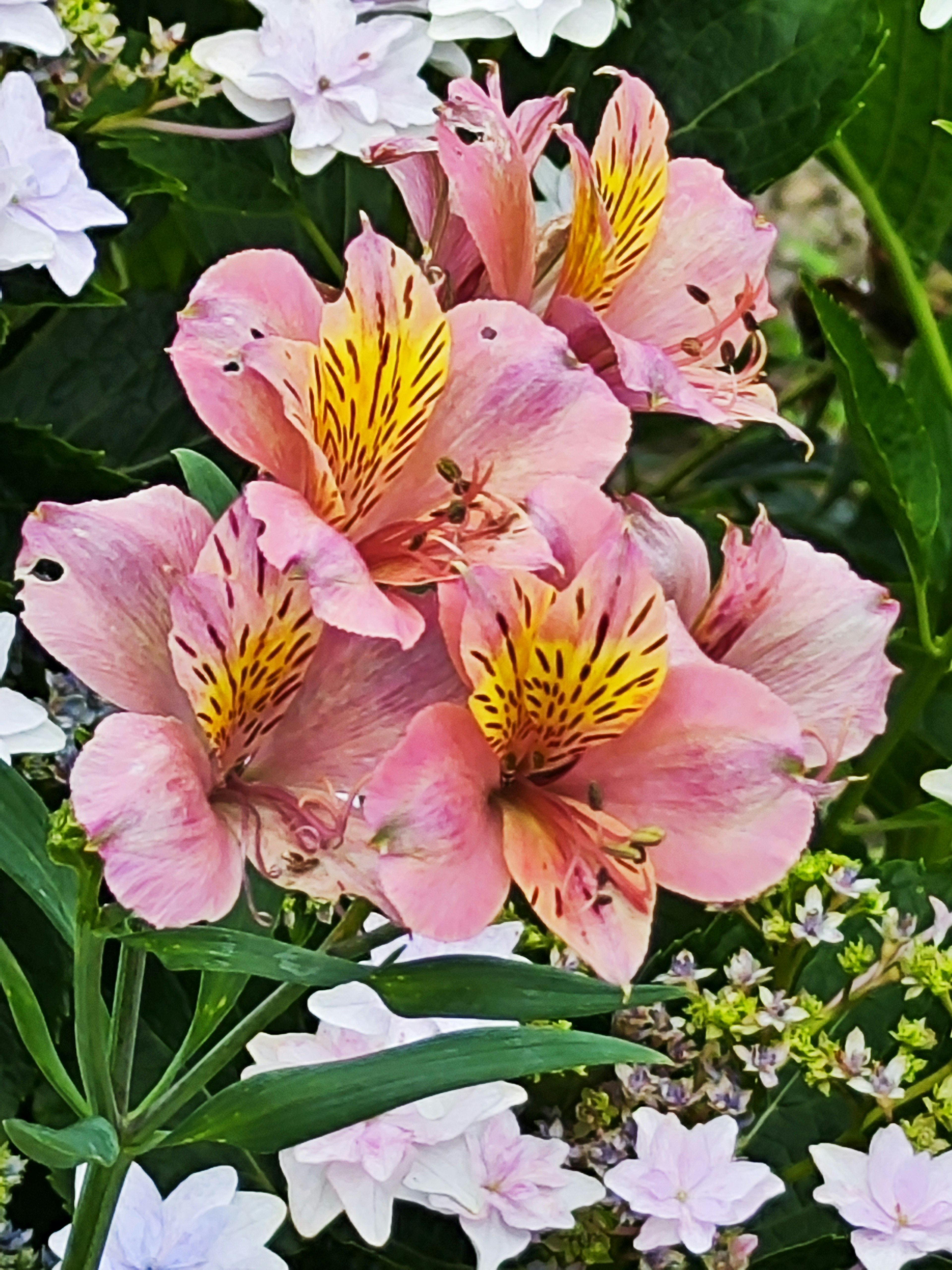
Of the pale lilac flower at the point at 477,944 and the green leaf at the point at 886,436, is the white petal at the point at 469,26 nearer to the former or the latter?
the green leaf at the point at 886,436

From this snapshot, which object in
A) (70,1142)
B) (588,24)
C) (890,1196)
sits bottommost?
(890,1196)

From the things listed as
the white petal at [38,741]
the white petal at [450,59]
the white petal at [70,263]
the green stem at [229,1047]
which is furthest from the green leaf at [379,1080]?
the white petal at [450,59]

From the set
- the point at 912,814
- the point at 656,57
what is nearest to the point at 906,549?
the point at 912,814

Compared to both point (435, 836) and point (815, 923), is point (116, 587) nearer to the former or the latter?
point (435, 836)

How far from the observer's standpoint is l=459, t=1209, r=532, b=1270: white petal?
0.36 metres

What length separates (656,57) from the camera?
0.56 m

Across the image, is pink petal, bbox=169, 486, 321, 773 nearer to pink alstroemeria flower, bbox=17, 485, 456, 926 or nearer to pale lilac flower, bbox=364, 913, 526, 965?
pink alstroemeria flower, bbox=17, 485, 456, 926

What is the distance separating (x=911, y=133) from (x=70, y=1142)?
0.51m

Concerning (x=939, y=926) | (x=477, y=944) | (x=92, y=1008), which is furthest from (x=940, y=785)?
(x=92, y=1008)

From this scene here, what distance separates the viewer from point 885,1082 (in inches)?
15.4

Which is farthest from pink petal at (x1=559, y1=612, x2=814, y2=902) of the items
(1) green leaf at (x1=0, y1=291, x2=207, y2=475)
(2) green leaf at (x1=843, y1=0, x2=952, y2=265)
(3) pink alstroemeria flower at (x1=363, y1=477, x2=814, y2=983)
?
(2) green leaf at (x1=843, y1=0, x2=952, y2=265)

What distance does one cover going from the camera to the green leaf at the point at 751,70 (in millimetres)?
552

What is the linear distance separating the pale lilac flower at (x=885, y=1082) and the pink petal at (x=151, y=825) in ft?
0.71

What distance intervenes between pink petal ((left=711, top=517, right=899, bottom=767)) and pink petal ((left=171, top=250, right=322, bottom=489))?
8cm
